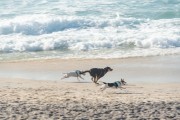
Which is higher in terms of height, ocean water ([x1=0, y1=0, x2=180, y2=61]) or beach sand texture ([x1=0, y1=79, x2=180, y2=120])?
ocean water ([x1=0, y1=0, x2=180, y2=61])

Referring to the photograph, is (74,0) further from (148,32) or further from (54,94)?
(54,94)

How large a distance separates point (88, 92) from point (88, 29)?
1257cm

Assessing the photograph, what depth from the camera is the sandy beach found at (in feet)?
34.0

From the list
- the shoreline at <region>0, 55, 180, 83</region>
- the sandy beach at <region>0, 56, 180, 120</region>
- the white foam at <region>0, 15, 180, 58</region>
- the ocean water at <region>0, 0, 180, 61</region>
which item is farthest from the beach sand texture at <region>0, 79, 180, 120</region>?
the white foam at <region>0, 15, 180, 58</region>

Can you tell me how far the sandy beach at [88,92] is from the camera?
10.4m

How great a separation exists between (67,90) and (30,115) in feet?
11.4

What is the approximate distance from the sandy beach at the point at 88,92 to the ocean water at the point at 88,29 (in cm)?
185

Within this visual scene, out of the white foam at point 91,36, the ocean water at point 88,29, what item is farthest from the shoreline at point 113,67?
the white foam at point 91,36

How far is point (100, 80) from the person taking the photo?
1543 centimetres

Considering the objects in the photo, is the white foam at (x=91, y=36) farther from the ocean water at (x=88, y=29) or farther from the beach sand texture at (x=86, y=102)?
the beach sand texture at (x=86, y=102)

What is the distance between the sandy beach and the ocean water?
1846 mm

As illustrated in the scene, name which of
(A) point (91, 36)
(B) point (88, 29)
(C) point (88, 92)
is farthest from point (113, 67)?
(B) point (88, 29)

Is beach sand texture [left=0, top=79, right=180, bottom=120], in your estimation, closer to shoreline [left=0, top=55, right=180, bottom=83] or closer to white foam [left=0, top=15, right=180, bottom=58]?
shoreline [left=0, top=55, right=180, bottom=83]

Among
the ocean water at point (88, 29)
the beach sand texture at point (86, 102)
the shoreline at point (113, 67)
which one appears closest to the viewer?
the beach sand texture at point (86, 102)
